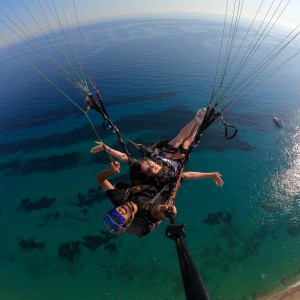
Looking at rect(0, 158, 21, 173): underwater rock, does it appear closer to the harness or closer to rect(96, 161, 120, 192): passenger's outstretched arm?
rect(96, 161, 120, 192): passenger's outstretched arm

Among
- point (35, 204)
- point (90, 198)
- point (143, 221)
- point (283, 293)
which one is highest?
point (143, 221)

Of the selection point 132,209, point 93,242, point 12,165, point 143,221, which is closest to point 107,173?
point 132,209

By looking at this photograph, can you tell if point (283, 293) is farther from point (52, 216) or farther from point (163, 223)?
point (52, 216)

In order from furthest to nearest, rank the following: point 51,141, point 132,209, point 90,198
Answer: point 51,141 → point 90,198 → point 132,209

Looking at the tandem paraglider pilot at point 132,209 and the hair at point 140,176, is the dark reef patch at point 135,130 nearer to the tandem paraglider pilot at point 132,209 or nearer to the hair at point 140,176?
the hair at point 140,176

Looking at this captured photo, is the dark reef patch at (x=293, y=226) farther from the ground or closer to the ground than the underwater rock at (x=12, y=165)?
closer to the ground

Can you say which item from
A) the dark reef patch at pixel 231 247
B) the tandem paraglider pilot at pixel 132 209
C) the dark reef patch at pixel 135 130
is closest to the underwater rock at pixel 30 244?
the dark reef patch at pixel 231 247
